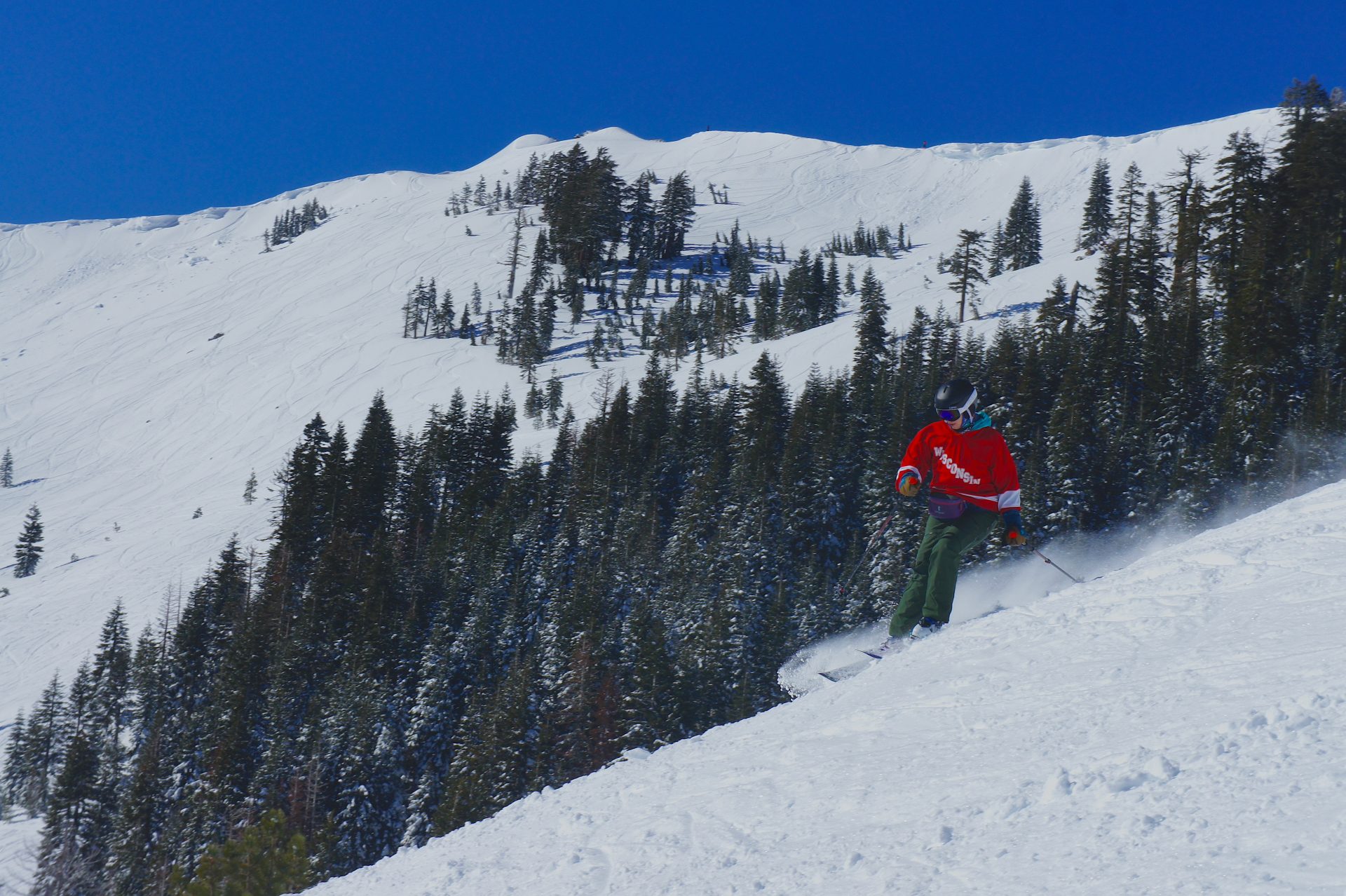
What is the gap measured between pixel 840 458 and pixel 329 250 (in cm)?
13589

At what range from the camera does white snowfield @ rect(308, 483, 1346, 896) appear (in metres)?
3.77

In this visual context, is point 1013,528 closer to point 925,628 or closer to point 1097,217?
point 925,628

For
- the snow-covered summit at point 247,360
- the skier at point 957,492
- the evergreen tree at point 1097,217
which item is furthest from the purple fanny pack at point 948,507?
the evergreen tree at point 1097,217

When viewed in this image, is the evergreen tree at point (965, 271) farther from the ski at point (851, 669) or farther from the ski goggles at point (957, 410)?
the ski at point (851, 669)

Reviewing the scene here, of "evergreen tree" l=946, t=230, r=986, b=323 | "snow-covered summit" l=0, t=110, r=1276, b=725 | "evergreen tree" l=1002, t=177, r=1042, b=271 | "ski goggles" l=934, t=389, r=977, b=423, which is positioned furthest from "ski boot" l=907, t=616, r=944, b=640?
"evergreen tree" l=1002, t=177, r=1042, b=271

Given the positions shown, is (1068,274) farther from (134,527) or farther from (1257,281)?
(134,527)

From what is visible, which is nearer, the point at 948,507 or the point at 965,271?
the point at 948,507

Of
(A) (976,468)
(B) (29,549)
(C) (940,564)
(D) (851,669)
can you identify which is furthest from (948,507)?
(B) (29,549)

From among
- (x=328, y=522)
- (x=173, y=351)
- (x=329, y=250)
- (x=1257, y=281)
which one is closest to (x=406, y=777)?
(x=328, y=522)

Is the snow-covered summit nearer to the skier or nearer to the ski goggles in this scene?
the skier

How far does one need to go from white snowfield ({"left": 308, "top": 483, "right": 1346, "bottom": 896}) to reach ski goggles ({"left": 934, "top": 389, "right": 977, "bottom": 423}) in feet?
7.21

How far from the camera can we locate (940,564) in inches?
367

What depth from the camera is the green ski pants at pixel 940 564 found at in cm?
930

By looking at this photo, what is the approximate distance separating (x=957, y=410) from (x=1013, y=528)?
1295 millimetres
